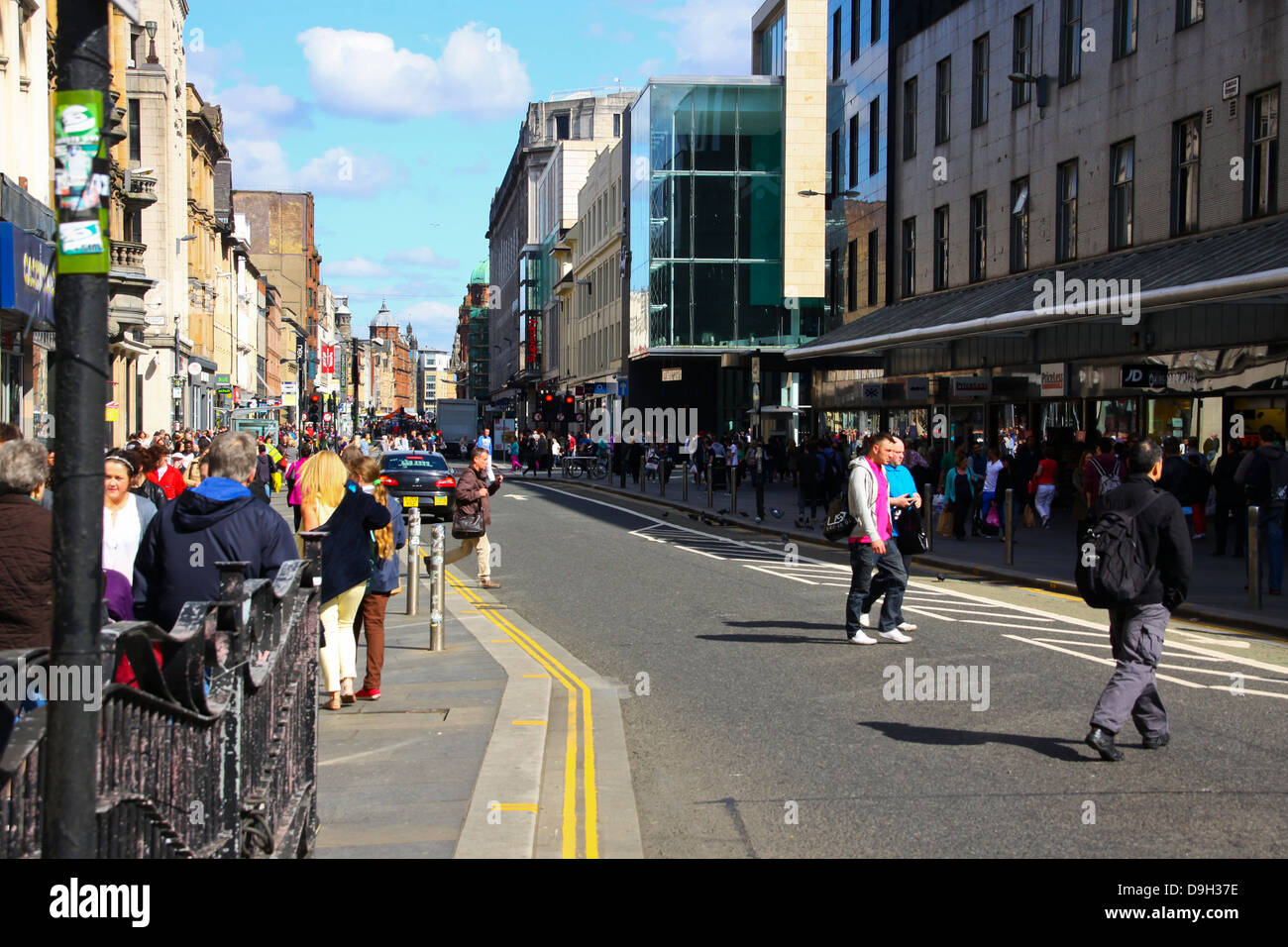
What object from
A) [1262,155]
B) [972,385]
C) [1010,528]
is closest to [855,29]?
[972,385]

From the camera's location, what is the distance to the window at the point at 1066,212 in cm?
2795

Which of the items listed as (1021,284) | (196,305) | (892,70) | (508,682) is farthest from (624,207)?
(508,682)

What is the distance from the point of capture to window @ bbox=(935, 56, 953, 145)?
112 ft

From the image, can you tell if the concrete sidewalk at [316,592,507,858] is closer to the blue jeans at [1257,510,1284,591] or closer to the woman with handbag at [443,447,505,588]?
the woman with handbag at [443,447,505,588]

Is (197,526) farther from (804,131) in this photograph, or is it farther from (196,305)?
(196,305)

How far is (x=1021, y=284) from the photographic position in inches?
1144

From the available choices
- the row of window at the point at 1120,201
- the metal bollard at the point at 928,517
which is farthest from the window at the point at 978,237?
the metal bollard at the point at 928,517

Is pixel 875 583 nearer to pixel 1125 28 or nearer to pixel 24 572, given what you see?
pixel 24 572

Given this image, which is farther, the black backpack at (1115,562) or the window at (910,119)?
the window at (910,119)

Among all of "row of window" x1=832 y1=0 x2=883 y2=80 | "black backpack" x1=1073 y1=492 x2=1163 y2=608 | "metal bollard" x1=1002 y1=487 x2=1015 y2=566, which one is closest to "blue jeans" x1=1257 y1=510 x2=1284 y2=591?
"metal bollard" x1=1002 y1=487 x2=1015 y2=566

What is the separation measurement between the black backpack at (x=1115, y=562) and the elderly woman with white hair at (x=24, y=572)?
5.17 m

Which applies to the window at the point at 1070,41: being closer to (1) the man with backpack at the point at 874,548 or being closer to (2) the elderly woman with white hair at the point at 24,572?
(1) the man with backpack at the point at 874,548

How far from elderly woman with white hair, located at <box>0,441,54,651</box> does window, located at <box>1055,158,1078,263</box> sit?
1013 inches

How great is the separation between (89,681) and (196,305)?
60.7 m
